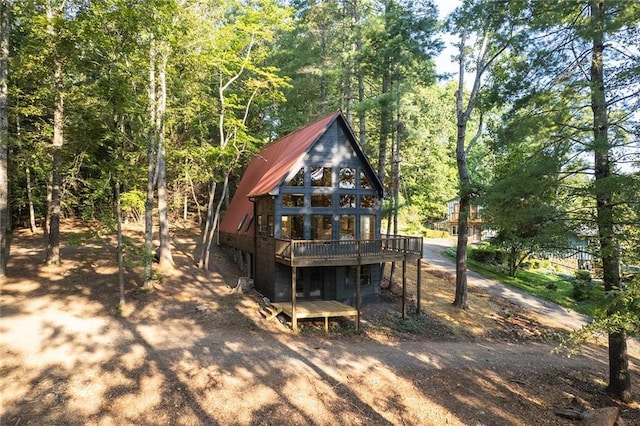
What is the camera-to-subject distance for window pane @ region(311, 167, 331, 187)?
1648 centimetres

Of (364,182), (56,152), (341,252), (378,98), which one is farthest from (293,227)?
(56,152)

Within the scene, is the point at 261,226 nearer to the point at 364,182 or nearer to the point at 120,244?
the point at 364,182

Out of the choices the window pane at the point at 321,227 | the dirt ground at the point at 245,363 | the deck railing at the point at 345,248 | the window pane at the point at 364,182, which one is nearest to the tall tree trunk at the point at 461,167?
the dirt ground at the point at 245,363

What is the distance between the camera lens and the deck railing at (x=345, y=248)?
1453 cm

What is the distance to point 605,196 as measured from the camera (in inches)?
383

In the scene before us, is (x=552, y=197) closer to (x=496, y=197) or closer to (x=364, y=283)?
(x=496, y=197)

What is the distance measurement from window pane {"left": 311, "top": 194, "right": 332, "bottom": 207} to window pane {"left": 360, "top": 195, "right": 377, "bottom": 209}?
167 cm

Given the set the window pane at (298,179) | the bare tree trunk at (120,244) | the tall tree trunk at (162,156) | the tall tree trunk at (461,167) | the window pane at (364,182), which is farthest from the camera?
the tall tree trunk at (461,167)

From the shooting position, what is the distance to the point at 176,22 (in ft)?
50.0

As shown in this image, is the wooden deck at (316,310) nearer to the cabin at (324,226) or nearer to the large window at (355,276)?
the cabin at (324,226)

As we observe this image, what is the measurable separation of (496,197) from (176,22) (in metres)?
13.9

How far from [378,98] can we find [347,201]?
5915 millimetres

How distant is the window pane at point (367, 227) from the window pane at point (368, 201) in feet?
1.55

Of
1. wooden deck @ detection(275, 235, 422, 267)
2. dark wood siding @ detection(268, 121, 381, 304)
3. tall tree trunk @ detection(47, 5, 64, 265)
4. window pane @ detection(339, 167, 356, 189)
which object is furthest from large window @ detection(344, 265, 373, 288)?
tall tree trunk @ detection(47, 5, 64, 265)
